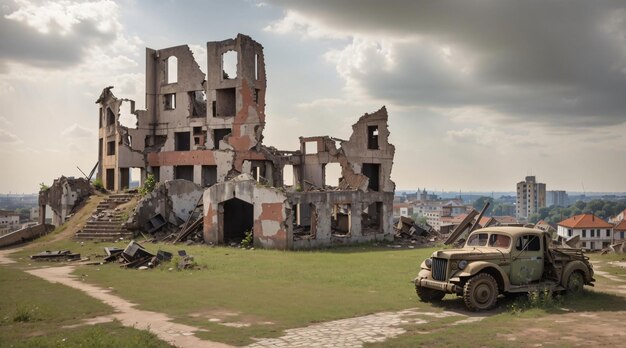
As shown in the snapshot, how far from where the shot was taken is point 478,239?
45.5 feet

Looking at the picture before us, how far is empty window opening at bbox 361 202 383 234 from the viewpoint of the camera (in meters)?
34.6

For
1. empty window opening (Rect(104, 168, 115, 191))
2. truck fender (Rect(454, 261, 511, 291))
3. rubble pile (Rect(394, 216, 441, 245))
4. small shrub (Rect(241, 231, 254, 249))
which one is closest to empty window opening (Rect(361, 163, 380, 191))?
rubble pile (Rect(394, 216, 441, 245))

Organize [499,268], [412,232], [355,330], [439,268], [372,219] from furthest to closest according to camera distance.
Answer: [372,219], [412,232], [439,268], [499,268], [355,330]

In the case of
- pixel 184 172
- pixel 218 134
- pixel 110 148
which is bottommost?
pixel 184 172

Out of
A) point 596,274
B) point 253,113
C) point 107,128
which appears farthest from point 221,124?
point 596,274

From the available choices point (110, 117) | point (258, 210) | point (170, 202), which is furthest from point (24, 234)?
point (110, 117)

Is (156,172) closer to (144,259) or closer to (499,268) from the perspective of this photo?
(144,259)

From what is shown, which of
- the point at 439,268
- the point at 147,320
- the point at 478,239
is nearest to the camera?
the point at 147,320

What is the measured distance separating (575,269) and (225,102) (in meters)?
35.5

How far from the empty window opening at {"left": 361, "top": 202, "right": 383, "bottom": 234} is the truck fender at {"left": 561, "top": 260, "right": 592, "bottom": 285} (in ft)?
63.5

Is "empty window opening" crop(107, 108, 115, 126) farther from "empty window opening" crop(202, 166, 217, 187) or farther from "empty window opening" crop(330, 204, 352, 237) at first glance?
"empty window opening" crop(330, 204, 352, 237)

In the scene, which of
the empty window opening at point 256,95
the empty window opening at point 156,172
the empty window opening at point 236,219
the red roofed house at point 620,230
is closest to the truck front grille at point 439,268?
the empty window opening at point 236,219

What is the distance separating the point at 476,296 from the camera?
12.3 m

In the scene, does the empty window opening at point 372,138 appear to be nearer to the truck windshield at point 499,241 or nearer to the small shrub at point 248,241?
the small shrub at point 248,241
